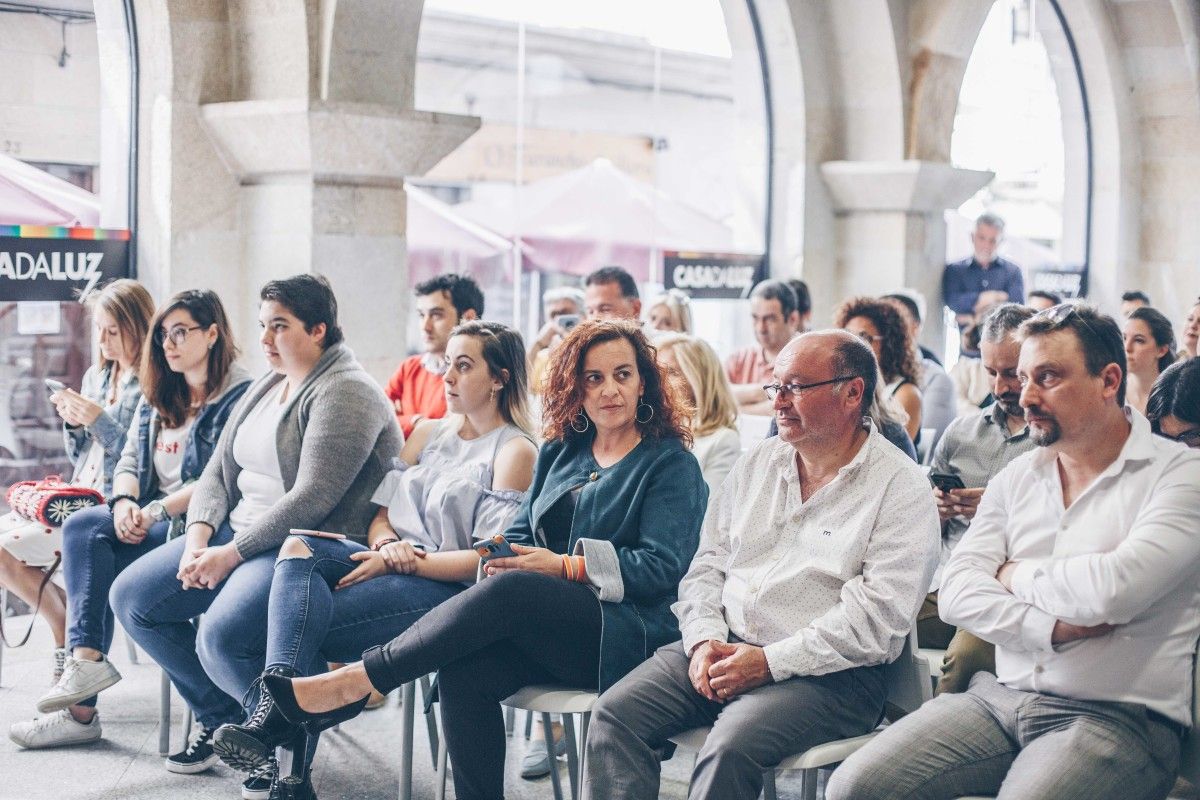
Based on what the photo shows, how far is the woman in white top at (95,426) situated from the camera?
13.4 ft

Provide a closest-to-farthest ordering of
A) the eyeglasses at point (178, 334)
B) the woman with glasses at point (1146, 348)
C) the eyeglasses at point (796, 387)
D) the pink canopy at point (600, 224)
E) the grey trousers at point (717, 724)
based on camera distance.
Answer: the grey trousers at point (717, 724)
the eyeglasses at point (796, 387)
the eyeglasses at point (178, 334)
the woman with glasses at point (1146, 348)
the pink canopy at point (600, 224)

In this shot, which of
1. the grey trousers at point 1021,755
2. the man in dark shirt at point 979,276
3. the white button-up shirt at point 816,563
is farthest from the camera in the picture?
the man in dark shirt at point 979,276

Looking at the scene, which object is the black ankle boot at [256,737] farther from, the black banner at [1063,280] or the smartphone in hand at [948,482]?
the black banner at [1063,280]

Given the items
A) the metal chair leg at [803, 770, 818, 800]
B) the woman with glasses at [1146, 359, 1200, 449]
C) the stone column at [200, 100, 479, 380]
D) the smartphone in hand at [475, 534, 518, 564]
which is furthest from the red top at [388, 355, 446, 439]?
the woman with glasses at [1146, 359, 1200, 449]

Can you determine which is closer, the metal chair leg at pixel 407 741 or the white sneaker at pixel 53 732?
the metal chair leg at pixel 407 741

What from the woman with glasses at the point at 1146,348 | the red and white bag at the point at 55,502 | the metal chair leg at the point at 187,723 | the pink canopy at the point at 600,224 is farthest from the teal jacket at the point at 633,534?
the pink canopy at the point at 600,224

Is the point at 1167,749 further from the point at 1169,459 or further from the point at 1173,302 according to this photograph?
the point at 1173,302

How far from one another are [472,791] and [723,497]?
81 cm

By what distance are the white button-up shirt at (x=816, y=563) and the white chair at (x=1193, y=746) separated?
363 mm

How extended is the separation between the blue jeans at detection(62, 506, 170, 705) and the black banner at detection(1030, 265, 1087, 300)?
6.87m

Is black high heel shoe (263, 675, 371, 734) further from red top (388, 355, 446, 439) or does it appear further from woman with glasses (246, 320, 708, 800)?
red top (388, 355, 446, 439)

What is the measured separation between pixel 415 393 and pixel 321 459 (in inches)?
41.6

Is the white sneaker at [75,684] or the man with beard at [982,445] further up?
the man with beard at [982,445]

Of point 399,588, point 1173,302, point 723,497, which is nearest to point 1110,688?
point 723,497
